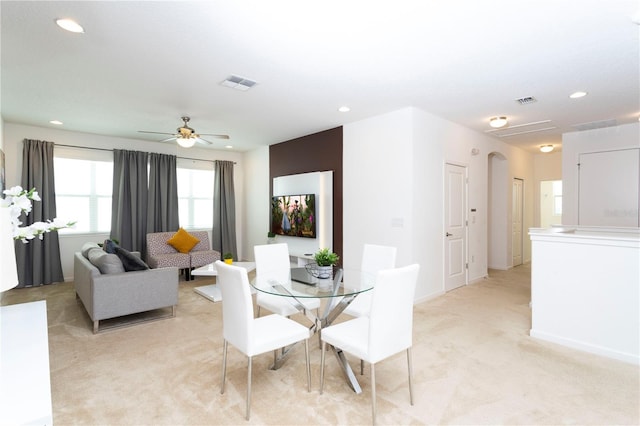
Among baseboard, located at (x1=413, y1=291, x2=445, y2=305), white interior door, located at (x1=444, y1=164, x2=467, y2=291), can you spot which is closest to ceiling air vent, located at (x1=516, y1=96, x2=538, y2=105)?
white interior door, located at (x1=444, y1=164, x2=467, y2=291)

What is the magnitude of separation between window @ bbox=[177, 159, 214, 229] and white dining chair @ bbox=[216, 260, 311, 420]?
17.9ft

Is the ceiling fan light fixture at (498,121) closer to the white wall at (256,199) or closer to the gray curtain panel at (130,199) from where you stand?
the white wall at (256,199)

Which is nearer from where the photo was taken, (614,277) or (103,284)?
(614,277)

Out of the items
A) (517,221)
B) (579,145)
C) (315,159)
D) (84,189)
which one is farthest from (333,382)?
(517,221)

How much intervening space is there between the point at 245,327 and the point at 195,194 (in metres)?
5.88

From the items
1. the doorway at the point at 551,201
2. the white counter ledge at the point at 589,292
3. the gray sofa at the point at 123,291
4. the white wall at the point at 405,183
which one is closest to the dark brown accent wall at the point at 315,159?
the white wall at the point at 405,183

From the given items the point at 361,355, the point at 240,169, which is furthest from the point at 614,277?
the point at 240,169

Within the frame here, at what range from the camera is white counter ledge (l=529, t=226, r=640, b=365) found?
2848mm

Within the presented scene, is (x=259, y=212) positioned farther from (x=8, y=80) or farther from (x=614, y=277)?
(x=614, y=277)

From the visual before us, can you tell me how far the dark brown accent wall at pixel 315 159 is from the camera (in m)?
5.52

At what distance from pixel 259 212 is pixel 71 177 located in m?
3.49

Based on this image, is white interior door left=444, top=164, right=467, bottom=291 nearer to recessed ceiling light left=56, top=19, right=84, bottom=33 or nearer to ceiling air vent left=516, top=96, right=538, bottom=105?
ceiling air vent left=516, top=96, right=538, bottom=105

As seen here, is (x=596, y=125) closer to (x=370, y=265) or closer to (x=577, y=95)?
(x=577, y=95)

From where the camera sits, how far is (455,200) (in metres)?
5.26
